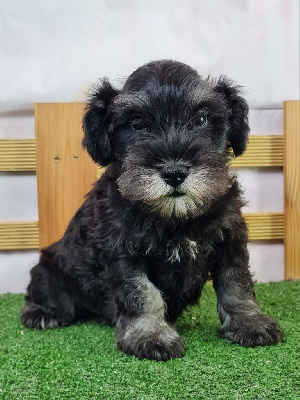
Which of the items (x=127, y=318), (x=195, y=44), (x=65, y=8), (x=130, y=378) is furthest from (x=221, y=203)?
(x=65, y=8)

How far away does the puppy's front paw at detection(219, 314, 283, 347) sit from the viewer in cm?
224

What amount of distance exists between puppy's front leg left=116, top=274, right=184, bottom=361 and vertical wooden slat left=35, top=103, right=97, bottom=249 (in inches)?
50.7

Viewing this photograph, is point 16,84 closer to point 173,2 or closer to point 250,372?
point 173,2

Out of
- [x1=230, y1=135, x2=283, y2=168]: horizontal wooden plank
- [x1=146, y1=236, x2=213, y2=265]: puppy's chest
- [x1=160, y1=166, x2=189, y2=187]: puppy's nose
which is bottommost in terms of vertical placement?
[x1=146, y1=236, x2=213, y2=265]: puppy's chest

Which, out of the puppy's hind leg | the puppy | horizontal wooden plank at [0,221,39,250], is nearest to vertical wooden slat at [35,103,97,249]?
horizontal wooden plank at [0,221,39,250]

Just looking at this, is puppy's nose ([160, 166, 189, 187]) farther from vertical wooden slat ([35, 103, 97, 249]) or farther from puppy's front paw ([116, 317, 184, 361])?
vertical wooden slat ([35, 103, 97, 249])

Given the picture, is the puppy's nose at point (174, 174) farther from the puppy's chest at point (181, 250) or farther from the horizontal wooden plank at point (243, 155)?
the horizontal wooden plank at point (243, 155)

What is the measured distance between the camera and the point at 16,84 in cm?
344

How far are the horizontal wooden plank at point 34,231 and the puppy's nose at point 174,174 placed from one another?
160cm

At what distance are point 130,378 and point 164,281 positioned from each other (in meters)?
0.51

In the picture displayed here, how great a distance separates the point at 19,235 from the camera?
356cm

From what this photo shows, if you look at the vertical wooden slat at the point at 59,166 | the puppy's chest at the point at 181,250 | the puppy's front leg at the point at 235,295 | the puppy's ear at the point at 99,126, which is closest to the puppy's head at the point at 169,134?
the puppy's ear at the point at 99,126

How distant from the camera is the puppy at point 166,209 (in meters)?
2.06

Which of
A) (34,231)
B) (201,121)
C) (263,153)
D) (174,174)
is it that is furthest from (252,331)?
(34,231)
